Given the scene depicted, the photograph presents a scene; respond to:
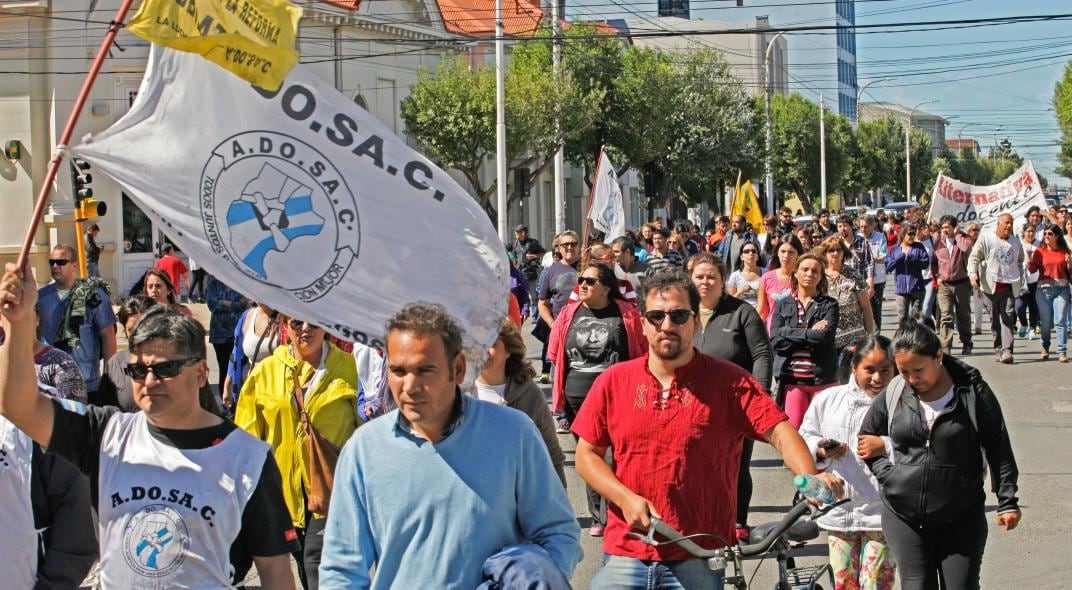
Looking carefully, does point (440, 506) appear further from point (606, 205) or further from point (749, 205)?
point (749, 205)

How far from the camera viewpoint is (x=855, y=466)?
246 inches

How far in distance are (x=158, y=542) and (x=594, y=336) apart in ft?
16.6

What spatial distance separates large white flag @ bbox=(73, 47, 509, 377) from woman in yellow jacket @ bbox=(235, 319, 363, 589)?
3.25ft

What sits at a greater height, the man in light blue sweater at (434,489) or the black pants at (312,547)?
the man in light blue sweater at (434,489)

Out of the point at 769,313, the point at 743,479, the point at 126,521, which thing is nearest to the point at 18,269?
the point at 126,521

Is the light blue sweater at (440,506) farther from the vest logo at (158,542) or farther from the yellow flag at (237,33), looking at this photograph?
the yellow flag at (237,33)

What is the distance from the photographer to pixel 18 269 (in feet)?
13.1

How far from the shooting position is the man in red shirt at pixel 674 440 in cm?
468

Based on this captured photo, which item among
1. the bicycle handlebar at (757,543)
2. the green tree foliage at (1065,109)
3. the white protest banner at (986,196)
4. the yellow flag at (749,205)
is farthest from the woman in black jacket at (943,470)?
the green tree foliage at (1065,109)

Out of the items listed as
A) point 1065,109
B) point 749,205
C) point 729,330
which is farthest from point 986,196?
point 1065,109

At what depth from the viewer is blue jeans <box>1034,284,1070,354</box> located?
17.6 m

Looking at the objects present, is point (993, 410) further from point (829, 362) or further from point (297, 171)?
point (829, 362)

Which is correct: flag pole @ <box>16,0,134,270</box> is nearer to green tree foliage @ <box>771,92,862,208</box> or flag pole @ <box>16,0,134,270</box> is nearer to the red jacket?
the red jacket

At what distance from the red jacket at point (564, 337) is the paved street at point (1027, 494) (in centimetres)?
84
